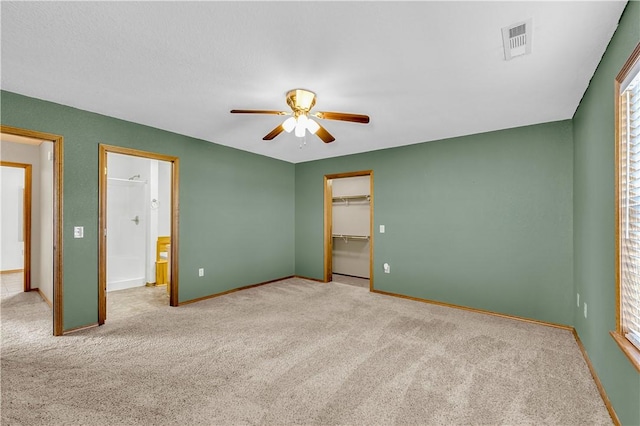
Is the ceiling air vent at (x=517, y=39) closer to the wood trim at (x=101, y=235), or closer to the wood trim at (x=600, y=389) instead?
the wood trim at (x=600, y=389)

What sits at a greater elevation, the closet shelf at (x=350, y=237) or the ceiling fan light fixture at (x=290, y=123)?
the ceiling fan light fixture at (x=290, y=123)

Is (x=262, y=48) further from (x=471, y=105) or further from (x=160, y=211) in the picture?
(x=160, y=211)

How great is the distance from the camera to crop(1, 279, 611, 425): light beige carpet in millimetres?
1768

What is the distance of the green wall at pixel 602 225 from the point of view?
154 cm

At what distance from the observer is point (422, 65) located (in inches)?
83.5

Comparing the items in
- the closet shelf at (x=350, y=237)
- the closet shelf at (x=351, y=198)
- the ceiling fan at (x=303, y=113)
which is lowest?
the closet shelf at (x=350, y=237)

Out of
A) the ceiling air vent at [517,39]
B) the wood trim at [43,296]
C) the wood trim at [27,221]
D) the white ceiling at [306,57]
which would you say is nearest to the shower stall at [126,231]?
the wood trim at [43,296]

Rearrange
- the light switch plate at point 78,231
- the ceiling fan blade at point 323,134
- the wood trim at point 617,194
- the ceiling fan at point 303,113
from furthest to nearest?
the light switch plate at point 78,231 < the ceiling fan blade at point 323,134 < the ceiling fan at point 303,113 < the wood trim at point 617,194

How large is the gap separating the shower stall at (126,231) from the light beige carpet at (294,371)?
1.30 metres

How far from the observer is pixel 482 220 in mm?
3744

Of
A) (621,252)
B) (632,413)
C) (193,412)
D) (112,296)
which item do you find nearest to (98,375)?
(193,412)

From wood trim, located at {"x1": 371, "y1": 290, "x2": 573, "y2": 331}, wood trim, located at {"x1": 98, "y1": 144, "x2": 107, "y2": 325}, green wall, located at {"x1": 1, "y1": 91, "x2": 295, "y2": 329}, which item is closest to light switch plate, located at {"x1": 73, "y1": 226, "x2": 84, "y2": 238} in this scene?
green wall, located at {"x1": 1, "y1": 91, "x2": 295, "y2": 329}

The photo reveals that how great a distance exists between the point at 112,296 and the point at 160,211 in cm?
157

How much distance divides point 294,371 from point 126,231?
14.2ft
